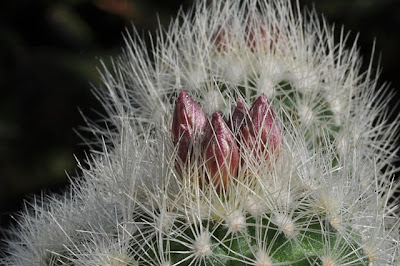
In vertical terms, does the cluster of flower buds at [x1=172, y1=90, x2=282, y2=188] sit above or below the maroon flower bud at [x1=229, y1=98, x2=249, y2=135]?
below

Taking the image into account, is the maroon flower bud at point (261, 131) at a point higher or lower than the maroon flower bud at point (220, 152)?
higher

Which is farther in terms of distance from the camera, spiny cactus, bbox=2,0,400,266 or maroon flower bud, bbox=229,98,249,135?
maroon flower bud, bbox=229,98,249,135

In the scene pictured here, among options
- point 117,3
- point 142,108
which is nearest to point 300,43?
point 142,108

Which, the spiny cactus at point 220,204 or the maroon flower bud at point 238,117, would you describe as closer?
the spiny cactus at point 220,204

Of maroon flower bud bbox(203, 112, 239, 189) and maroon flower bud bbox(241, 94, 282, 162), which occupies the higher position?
maroon flower bud bbox(241, 94, 282, 162)

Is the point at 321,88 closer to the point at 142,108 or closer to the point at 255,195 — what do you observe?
the point at 142,108

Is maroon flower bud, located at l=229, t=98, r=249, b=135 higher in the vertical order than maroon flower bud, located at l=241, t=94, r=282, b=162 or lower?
higher
